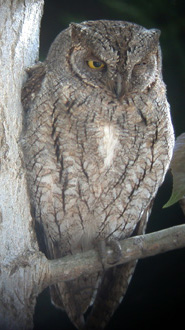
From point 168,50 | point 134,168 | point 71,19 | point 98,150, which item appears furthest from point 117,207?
point 71,19

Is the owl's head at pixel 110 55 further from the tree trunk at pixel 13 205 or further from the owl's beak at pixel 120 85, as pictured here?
the tree trunk at pixel 13 205

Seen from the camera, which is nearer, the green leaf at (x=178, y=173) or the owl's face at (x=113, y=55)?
the green leaf at (x=178, y=173)

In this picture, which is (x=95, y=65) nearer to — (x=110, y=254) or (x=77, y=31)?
(x=77, y=31)

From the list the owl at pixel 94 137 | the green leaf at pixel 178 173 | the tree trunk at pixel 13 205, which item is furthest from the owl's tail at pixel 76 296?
the green leaf at pixel 178 173

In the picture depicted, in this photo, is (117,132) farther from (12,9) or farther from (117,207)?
(12,9)

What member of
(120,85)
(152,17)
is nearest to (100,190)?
(120,85)

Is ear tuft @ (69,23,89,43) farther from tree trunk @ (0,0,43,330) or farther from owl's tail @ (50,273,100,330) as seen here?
owl's tail @ (50,273,100,330)

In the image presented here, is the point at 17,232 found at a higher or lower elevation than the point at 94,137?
lower
